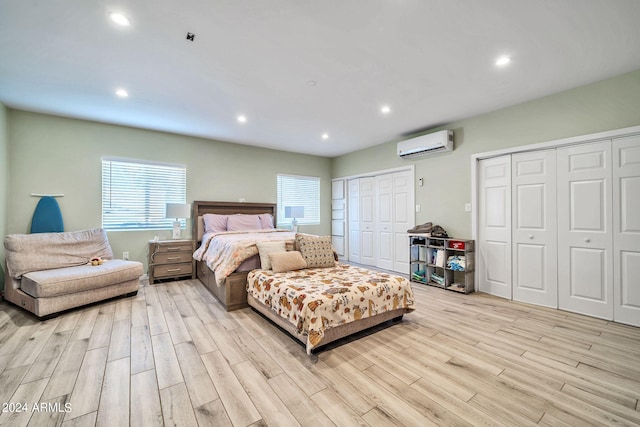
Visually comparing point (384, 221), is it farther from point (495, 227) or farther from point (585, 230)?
point (585, 230)

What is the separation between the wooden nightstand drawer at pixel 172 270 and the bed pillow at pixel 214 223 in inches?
26.5

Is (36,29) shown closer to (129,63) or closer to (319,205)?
(129,63)

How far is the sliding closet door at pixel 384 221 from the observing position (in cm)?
523

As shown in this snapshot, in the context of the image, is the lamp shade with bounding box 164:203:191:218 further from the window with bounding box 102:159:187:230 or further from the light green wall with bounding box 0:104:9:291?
the light green wall with bounding box 0:104:9:291

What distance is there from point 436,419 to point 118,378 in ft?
6.76

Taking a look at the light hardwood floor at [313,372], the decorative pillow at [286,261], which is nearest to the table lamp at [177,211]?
the light hardwood floor at [313,372]

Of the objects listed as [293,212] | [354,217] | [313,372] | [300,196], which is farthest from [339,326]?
[300,196]

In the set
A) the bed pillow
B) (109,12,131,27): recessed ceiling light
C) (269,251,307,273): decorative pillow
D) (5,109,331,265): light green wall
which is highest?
(109,12,131,27): recessed ceiling light

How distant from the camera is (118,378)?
1802 mm

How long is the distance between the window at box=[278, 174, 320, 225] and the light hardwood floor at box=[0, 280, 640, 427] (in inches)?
133

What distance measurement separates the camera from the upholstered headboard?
4746 millimetres

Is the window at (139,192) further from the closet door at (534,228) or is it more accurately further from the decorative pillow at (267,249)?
the closet door at (534,228)

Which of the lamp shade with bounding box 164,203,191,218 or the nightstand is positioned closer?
the nightstand

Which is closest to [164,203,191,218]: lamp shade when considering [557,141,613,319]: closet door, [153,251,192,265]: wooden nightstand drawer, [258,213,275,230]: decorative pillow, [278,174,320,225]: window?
[153,251,192,265]: wooden nightstand drawer
